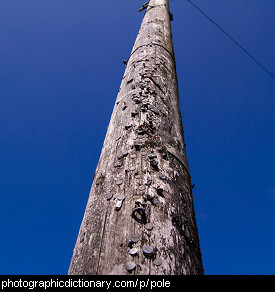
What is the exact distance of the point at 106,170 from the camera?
1375 mm

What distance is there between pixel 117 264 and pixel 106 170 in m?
0.60

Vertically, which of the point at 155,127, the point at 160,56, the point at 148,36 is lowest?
the point at 155,127

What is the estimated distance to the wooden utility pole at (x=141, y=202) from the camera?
0.93m

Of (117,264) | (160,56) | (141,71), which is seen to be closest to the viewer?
(117,264)

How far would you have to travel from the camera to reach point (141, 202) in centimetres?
111

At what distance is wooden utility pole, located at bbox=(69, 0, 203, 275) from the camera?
0.93 m

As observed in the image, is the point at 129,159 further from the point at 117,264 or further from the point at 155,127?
the point at 117,264

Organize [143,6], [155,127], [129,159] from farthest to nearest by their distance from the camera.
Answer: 1. [143,6]
2. [155,127]
3. [129,159]

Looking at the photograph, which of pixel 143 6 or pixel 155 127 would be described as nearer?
pixel 155 127
